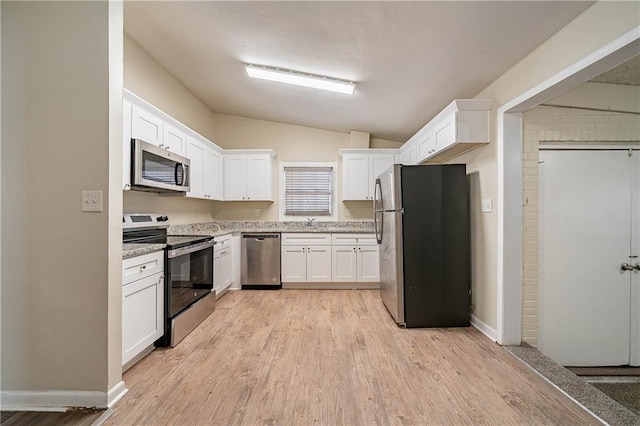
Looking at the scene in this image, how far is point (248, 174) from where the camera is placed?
16.0 feet

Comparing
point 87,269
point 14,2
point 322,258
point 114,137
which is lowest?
point 322,258

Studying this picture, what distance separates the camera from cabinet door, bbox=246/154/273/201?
4863 millimetres

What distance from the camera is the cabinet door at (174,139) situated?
3.11 metres

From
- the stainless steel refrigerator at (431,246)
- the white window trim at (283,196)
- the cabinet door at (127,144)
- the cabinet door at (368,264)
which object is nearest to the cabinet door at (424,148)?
the stainless steel refrigerator at (431,246)

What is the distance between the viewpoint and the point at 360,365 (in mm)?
2227

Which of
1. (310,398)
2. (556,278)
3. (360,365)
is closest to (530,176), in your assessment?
(556,278)

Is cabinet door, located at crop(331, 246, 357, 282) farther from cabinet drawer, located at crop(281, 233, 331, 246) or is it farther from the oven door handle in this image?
the oven door handle

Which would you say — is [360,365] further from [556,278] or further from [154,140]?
[154,140]

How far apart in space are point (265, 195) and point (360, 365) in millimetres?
3290

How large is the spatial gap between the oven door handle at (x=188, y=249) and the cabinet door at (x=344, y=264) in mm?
1946

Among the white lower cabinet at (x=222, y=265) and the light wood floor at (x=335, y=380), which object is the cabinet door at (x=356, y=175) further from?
the light wood floor at (x=335, y=380)

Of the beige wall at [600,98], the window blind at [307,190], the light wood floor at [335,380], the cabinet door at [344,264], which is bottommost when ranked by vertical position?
the light wood floor at [335,380]

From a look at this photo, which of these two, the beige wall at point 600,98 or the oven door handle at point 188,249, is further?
the beige wall at point 600,98

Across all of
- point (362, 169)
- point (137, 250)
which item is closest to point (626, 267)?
point (362, 169)
